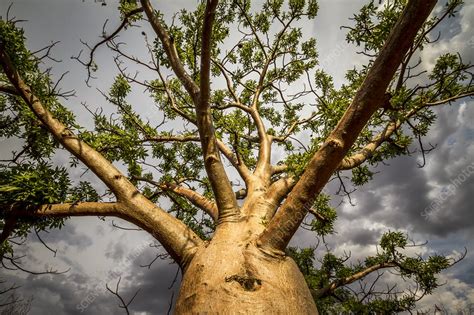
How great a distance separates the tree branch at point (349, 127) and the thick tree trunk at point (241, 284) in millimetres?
201

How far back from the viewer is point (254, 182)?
4613 mm

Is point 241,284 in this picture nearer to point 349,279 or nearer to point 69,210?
point 69,210

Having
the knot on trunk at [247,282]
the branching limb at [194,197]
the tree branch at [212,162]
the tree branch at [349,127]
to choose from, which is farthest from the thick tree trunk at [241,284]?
the branching limb at [194,197]

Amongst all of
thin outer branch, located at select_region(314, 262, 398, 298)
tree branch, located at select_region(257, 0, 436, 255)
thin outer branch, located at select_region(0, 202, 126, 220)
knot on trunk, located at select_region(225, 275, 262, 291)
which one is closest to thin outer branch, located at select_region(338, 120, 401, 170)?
tree branch, located at select_region(257, 0, 436, 255)

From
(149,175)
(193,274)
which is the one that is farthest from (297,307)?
(149,175)

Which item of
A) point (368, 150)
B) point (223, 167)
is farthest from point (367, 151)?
point (223, 167)

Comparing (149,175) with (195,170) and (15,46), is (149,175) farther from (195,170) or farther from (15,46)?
(15,46)

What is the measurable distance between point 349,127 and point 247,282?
163 cm

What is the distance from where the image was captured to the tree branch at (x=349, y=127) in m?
1.60

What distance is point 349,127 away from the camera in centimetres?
201

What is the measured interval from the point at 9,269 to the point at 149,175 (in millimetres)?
3275

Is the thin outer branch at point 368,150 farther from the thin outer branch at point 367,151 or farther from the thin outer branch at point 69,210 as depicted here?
the thin outer branch at point 69,210

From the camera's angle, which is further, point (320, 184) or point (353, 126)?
point (320, 184)

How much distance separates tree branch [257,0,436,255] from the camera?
1.60 m
